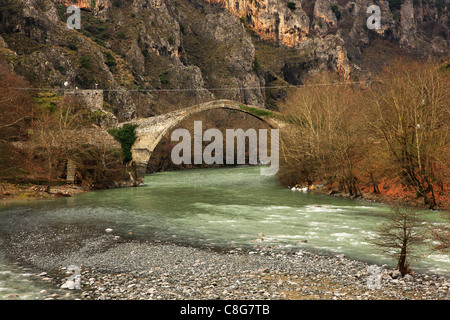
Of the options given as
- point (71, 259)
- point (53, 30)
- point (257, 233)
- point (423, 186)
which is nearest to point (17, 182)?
point (71, 259)

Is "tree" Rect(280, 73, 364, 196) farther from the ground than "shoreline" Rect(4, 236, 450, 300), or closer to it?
farther from the ground

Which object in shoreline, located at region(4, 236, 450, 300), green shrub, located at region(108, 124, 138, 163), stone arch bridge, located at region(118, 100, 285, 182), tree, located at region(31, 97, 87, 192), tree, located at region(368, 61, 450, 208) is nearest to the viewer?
shoreline, located at region(4, 236, 450, 300)

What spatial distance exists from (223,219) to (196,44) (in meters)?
90.2

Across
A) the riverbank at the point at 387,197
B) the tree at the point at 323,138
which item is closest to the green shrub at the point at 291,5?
the tree at the point at 323,138

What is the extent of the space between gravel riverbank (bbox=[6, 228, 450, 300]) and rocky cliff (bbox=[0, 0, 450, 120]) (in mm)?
32272

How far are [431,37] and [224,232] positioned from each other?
17401 centimetres

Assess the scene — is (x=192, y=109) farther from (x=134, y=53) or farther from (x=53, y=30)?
(x=134, y=53)

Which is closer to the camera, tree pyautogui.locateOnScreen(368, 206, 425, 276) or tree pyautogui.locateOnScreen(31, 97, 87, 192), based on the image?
tree pyautogui.locateOnScreen(368, 206, 425, 276)

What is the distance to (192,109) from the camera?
37.1m

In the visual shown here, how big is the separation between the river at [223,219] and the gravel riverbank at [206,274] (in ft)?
2.44

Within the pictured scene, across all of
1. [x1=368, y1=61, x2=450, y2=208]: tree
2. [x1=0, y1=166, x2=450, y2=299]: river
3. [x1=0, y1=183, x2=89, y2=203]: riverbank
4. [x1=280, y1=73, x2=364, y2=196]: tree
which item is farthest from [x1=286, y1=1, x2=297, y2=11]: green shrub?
[x1=0, y1=183, x2=89, y2=203]: riverbank

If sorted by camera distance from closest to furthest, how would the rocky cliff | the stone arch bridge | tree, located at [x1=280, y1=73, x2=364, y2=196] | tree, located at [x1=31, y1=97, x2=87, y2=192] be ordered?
tree, located at [x1=280, y1=73, x2=364, y2=196] < tree, located at [x1=31, y1=97, x2=87, y2=192] < the stone arch bridge < the rocky cliff

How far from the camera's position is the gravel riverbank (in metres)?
7.77

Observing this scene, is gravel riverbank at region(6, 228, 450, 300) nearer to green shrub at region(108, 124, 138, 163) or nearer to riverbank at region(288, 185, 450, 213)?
riverbank at region(288, 185, 450, 213)
